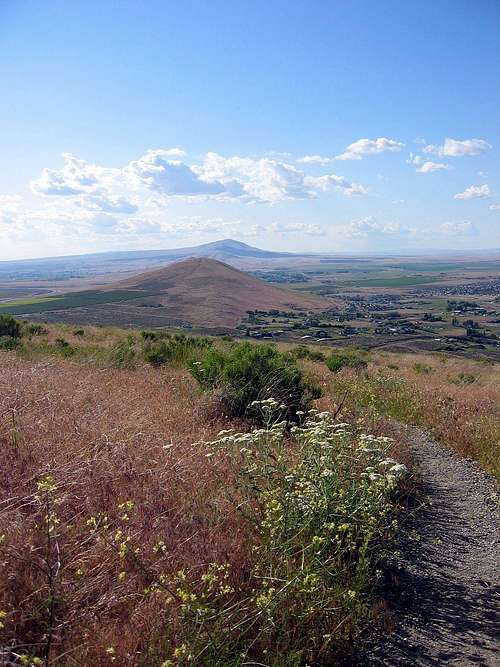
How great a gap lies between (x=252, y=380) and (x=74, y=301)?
61516 millimetres

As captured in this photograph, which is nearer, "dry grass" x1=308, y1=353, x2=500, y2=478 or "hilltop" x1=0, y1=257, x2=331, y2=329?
"dry grass" x1=308, y1=353, x2=500, y2=478

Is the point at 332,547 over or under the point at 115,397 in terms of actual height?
under

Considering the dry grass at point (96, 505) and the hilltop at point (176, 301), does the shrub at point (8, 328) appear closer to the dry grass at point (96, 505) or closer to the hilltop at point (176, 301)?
the dry grass at point (96, 505)

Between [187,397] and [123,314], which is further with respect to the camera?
[123,314]

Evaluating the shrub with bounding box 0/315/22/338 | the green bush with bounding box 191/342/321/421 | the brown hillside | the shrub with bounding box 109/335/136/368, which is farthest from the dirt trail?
the brown hillside

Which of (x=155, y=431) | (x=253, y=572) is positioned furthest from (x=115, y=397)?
(x=253, y=572)

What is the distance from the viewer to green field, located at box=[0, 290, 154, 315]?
56291 millimetres

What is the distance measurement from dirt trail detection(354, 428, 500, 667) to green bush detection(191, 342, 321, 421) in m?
2.48

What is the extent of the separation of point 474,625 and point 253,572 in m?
1.58

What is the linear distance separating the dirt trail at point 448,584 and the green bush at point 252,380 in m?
2.48

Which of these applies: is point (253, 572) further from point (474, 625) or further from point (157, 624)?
point (474, 625)

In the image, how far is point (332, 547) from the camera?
3.51 meters

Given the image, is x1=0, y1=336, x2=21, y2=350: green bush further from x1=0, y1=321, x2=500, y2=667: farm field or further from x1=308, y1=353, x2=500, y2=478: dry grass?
x1=308, y1=353, x2=500, y2=478: dry grass

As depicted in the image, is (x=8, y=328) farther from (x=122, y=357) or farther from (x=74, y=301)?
(x=74, y=301)
